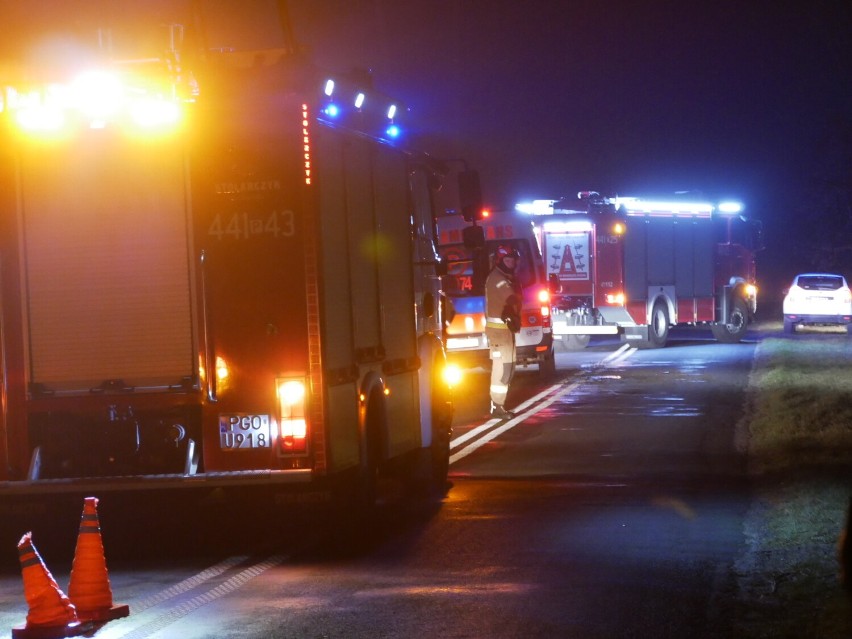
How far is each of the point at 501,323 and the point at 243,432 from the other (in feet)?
30.8

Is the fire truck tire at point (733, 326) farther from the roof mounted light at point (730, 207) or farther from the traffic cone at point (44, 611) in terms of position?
the traffic cone at point (44, 611)

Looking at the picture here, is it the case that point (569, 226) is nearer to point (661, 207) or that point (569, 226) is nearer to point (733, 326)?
point (661, 207)

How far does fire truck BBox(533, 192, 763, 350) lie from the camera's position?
3228 cm

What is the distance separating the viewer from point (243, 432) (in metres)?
9.40

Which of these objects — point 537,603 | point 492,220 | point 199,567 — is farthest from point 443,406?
point 492,220

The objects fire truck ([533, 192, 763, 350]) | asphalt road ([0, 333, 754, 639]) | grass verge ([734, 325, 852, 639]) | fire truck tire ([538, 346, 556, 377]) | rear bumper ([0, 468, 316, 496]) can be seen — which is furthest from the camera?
fire truck ([533, 192, 763, 350])

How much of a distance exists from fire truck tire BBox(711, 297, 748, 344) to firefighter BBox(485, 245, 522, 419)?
17505 mm

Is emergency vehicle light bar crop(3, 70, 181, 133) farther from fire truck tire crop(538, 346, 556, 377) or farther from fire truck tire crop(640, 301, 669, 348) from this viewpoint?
fire truck tire crop(640, 301, 669, 348)

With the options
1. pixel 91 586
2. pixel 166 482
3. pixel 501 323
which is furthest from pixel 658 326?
pixel 91 586

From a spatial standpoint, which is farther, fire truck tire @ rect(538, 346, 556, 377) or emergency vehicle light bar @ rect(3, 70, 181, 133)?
fire truck tire @ rect(538, 346, 556, 377)

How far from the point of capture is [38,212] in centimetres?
968

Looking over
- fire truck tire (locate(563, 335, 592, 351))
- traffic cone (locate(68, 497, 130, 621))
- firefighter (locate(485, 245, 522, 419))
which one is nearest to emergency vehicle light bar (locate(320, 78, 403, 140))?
traffic cone (locate(68, 497, 130, 621))

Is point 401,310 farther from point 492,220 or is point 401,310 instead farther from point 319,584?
point 492,220

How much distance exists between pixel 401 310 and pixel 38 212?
3050mm
